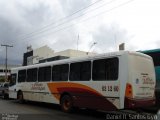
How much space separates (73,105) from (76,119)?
2.15 m

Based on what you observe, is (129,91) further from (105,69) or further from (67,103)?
(67,103)

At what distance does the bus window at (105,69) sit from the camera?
42.0 feet

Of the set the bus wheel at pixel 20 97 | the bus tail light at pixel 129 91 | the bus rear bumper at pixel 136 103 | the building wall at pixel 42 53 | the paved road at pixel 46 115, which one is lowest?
the paved road at pixel 46 115

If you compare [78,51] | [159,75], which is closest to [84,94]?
[159,75]

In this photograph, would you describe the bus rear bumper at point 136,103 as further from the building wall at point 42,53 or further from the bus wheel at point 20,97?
the building wall at point 42,53

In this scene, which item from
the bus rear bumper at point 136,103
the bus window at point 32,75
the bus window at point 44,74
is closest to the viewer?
the bus rear bumper at point 136,103

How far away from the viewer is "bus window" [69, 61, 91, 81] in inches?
571

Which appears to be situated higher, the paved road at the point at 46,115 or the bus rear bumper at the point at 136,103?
the bus rear bumper at the point at 136,103

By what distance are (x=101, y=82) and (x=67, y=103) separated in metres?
3.15

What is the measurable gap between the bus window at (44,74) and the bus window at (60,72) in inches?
23.4

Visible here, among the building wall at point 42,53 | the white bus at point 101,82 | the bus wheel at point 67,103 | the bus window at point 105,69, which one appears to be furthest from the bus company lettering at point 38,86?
the building wall at point 42,53

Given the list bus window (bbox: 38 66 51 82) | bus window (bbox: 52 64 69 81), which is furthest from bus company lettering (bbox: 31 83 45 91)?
bus window (bbox: 52 64 69 81)

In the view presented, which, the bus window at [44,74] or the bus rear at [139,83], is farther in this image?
the bus window at [44,74]

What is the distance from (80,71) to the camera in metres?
15.1
